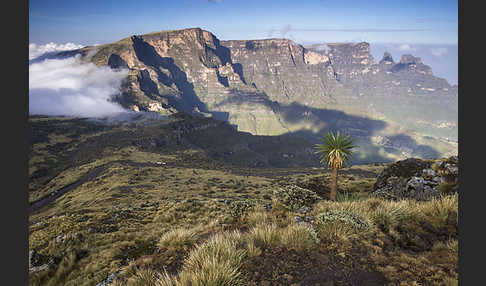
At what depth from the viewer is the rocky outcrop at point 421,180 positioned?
60.4 feet

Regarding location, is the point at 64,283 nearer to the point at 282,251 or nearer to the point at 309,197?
the point at 282,251

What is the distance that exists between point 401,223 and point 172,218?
1869cm

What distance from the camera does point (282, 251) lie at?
7.23 meters

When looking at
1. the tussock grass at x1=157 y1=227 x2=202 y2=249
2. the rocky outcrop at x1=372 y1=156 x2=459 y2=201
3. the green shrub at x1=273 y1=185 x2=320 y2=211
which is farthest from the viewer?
the rocky outcrop at x1=372 y1=156 x2=459 y2=201

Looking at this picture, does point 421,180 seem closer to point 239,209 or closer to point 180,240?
point 239,209

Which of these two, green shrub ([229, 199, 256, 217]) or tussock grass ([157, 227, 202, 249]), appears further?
green shrub ([229, 199, 256, 217])

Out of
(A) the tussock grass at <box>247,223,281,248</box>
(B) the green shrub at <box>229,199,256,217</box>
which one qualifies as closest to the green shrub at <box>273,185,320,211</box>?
(B) the green shrub at <box>229,199,256,217</box>

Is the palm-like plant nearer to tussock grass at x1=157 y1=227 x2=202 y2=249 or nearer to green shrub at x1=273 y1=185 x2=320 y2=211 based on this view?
green shrub at x1=273 y1=185 x2=320 y2=211

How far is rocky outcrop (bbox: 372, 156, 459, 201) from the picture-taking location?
60.4 feet

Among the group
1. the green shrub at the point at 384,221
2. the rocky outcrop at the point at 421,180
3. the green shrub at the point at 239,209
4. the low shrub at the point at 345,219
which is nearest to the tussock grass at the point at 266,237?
the low shrub at the point at 345,219

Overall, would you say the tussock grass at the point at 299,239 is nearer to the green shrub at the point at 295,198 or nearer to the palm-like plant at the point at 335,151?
the green shrub at the point at 295,198

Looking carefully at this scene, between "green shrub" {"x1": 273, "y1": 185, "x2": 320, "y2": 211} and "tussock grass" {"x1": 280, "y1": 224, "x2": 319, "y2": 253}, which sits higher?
"tussock grass" {"x1": 280, "y1": 224, "x2": 319, "y2": 253}

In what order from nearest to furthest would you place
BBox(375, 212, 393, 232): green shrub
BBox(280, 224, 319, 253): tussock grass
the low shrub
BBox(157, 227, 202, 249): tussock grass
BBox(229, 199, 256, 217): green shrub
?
BBox(280, 224, 319, 253): tussock grass, the low shrub, BBox(157, 227, 202, 249): tussock grass, BBox(375, 212, 393, 232): green shrub, BBox(229, 199, 256, 217): green shrub

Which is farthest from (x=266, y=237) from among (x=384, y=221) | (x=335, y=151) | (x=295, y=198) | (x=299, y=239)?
(x=335, y=151)
